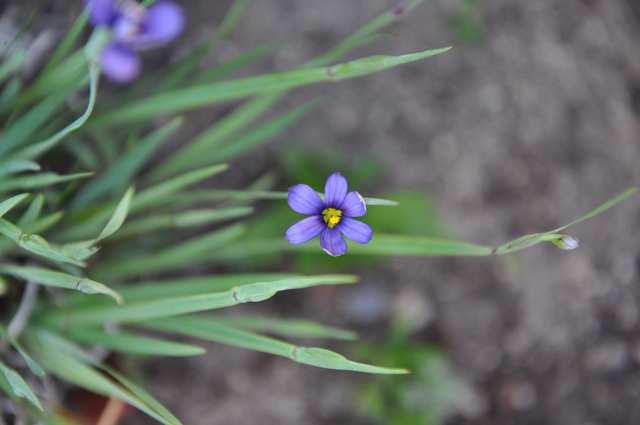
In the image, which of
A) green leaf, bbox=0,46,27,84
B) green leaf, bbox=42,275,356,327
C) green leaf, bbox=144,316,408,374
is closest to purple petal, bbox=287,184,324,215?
green leaf, bbox=42,275,356,327

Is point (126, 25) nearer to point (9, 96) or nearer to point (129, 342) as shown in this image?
point (9, 96)

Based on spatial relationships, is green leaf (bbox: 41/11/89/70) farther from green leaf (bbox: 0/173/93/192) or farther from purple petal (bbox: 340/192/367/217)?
purple petal (bbox: 340/192/367/217)

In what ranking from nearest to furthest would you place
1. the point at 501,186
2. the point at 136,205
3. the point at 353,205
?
the point at 353,205, the point at 136,205, the point at 501,186

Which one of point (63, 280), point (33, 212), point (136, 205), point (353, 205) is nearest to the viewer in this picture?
point (353, 205)

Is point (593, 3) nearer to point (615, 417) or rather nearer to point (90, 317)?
point (615, 417)

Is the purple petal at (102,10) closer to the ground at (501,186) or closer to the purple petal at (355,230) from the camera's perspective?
the purple petal at (355,230)

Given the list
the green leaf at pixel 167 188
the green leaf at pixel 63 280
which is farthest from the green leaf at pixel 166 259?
the green leaf at pixel 63 280

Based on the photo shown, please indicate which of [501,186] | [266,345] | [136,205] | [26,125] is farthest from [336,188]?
[501,186]
